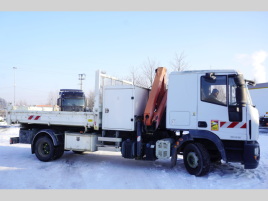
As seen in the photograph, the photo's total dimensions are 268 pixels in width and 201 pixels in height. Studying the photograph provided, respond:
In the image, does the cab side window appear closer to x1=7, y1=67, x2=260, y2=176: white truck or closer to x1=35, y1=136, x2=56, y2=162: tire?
x1=7, y1=67, x2=260, y2=176: white truck

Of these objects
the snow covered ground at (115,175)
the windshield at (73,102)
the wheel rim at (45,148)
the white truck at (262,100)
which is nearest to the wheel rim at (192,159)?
the snow covered ground at (115,175)

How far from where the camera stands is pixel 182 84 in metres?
7.62

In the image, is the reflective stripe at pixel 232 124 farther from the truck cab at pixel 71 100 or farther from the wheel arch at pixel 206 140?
the truck cab at pixel 71 100

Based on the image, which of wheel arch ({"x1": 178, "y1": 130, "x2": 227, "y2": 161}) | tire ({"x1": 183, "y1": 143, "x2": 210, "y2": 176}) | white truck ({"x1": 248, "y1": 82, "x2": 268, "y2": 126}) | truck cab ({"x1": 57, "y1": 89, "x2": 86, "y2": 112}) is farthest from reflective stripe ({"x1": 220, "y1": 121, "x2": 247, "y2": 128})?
white truck ({"x1": 248, "y1": 82, "x2": 268, "y2": 126})

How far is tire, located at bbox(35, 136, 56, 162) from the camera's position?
9.18 metres

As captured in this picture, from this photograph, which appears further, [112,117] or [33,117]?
[33,117]

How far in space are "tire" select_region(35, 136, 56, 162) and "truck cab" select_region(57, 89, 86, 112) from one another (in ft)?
26.8

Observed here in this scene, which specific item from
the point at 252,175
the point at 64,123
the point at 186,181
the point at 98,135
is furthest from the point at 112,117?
the point at 252,175

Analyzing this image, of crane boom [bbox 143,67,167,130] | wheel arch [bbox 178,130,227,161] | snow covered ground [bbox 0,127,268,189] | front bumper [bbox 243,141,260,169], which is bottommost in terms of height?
snow covered ground [bbox 0,127,268,189]

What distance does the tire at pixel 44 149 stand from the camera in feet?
30.1

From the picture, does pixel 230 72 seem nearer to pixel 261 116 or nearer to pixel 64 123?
pixel 64 123

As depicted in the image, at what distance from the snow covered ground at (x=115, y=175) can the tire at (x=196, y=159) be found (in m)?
0.19

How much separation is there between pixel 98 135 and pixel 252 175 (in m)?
4.83

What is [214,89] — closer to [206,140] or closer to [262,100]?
[206,140]
